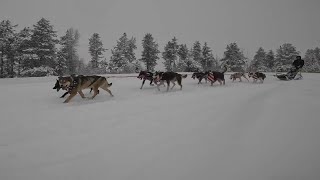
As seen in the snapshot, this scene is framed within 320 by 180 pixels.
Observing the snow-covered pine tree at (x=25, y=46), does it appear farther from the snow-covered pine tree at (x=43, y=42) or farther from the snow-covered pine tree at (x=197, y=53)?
the snow-covered pine tree at (x=197, y=53)

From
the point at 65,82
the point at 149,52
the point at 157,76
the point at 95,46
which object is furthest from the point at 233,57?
the point at 65,82

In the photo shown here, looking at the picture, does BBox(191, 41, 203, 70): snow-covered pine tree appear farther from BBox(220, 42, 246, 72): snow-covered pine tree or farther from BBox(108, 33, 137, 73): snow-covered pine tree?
BBox(108, 33, 137, 73): snow-covered pine tree

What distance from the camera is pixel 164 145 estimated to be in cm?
390

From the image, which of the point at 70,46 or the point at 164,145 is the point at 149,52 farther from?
the point at 164,145

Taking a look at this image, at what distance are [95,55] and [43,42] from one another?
23.5 meters

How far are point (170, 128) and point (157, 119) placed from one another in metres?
0.83

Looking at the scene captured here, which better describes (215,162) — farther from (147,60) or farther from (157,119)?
(147,60)

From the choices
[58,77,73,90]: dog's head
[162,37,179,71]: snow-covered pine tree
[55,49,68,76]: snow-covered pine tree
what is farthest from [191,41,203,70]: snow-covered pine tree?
[58,77,73,90]: dog's head

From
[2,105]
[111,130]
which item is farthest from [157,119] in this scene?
[2,105]

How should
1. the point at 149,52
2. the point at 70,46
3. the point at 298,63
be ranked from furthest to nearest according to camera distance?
1. the point at 149,52
2. the point at 70,46
3. the point at 298,63

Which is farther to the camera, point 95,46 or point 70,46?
point 95,46

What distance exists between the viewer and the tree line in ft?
131

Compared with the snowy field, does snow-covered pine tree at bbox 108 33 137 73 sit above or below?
above

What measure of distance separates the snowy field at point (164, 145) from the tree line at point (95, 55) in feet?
114
